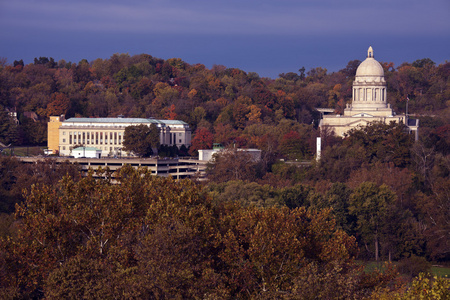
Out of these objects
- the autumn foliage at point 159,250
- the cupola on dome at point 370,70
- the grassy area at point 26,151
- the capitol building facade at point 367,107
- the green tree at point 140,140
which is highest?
the cupola on dome at point 370,70

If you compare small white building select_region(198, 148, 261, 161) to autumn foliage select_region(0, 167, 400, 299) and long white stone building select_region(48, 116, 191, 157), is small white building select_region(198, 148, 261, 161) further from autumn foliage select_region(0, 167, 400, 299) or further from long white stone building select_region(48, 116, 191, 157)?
autumn foliage select_region(0, 167, 400, 299)

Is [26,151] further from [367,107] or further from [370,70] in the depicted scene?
[370,70]

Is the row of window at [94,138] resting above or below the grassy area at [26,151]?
above

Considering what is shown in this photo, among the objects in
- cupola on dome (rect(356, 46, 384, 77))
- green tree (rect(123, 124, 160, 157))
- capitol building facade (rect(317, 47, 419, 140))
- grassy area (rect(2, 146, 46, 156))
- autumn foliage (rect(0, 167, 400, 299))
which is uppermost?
cupola on dome (rect(356, 46, 384, 77))

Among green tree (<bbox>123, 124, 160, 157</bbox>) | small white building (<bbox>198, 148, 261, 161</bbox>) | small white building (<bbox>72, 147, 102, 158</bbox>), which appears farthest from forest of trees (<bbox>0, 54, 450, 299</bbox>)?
small white building (<bbox>72, 147, 102, 158</bbox>)

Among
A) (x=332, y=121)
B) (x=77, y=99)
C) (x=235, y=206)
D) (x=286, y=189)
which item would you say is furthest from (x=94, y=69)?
(x=235, y=206)

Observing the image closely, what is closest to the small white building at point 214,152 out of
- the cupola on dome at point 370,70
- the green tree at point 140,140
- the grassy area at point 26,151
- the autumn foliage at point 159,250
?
the green tree at point 140,140

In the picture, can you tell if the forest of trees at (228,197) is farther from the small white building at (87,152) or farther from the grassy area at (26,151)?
the small white building at (87,152)
